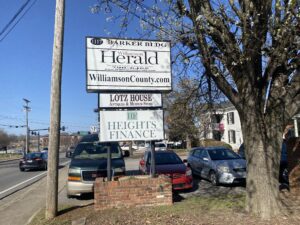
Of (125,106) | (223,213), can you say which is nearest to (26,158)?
(125,106)

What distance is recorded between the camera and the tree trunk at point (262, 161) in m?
7.84

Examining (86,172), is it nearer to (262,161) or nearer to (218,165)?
(218,165)

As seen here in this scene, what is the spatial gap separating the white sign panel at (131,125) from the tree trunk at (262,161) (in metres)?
2.71

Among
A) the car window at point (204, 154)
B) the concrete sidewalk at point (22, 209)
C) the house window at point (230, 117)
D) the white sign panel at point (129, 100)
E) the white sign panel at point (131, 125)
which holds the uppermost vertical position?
the house window at point (230, 117)

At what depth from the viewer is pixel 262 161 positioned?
7871mm

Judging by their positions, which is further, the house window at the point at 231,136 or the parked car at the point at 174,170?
the house window at the point at 231,136

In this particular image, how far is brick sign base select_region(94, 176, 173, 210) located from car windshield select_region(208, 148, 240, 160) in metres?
6.67

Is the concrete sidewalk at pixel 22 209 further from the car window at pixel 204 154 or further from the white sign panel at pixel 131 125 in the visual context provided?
the car window at pixel 204 154

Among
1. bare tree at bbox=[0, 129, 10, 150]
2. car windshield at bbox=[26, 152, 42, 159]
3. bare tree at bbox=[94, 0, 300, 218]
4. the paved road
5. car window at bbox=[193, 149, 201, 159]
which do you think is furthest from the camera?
bare tree at bbox=[0, 129, 10, 150]

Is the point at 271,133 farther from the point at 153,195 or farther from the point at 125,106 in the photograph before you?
the point at 125,106

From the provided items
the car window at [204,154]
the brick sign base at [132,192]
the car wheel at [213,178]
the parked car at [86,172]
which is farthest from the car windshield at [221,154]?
the brick sign base at [132,192]

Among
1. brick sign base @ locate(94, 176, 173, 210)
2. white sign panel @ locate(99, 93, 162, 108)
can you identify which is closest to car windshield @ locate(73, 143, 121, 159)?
white sign panel @ locate(99, 93, 162, 108)

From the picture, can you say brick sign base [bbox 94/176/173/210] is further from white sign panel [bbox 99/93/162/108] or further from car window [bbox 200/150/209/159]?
car window [bbox 200/150/209/159]

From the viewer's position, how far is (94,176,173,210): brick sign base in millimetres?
8977
